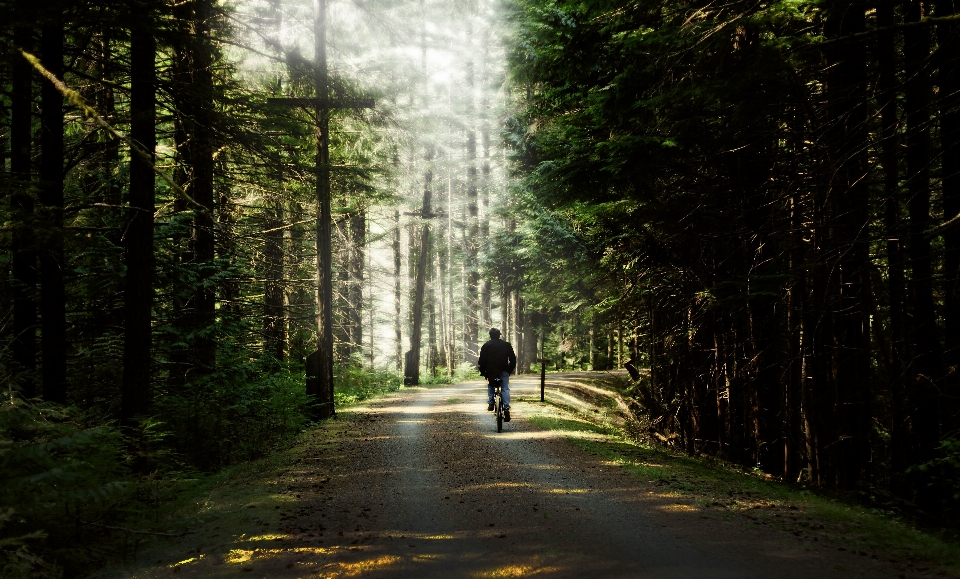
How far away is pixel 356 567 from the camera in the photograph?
5277mm

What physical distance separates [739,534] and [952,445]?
2962 millimetres

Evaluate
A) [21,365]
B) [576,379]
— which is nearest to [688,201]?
[21,365]

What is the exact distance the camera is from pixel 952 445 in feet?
22.1

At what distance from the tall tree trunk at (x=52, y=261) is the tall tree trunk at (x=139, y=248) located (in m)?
0.91

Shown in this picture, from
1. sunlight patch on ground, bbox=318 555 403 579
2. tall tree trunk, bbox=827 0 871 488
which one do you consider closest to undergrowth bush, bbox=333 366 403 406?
sunlight patch on ground, bbox=318 555 403 579

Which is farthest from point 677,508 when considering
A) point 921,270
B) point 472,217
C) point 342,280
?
point 472,217

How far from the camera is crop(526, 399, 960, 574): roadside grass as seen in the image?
5566 millimetres

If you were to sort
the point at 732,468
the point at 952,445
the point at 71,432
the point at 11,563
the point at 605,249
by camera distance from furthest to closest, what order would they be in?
the point at 605,249, the point at 732,468, the point at 952,445, the point at 71,432, the point at 11,563

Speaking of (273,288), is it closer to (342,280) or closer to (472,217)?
(342,280)

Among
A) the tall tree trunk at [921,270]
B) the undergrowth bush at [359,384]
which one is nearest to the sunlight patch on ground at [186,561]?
the tall tree trunk at [921,270]

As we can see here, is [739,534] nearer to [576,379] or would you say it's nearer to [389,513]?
[389,513]

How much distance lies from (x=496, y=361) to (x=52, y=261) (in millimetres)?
8754

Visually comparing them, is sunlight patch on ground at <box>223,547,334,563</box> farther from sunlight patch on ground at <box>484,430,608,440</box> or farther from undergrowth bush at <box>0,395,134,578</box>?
sunlight patch on ground at <box>484,430,608,440</box>

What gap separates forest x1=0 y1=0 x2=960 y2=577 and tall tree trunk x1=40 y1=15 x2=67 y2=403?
0.04m
